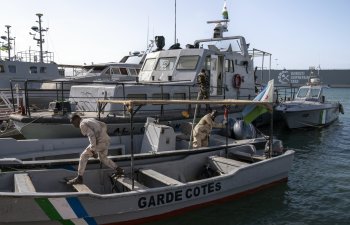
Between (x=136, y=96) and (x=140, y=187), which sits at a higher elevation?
(x=136, y=96)

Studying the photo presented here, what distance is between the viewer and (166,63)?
13711mm

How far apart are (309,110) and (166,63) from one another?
30.8 feet

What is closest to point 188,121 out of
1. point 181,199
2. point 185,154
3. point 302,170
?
point 185,154

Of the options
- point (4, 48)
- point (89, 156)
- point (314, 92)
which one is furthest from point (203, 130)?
point (4, 48)

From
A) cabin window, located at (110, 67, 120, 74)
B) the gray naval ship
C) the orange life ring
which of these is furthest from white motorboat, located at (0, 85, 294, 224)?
the gray naval ship

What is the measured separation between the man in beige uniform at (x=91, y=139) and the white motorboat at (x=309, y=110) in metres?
13.3

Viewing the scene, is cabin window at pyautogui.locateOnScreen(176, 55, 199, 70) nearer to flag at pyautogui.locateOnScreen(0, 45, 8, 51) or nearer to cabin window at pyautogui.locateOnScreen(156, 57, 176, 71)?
cabin window at pyautogui.locateOnScreen(156, 57, 176, 71)

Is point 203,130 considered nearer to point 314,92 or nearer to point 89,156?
point 89,156

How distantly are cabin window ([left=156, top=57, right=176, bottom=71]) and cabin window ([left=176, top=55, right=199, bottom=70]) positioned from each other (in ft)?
0.98

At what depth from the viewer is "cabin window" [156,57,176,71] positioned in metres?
13.5

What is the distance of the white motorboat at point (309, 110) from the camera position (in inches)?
734

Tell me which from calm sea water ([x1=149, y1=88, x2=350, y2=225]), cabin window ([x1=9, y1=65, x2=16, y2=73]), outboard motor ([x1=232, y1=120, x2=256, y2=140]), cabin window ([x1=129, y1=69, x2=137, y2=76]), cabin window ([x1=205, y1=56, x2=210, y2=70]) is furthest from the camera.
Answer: cabin window ([x1=9, y1=65, x2=16, y2=73])

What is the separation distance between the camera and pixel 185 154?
28.9 feet

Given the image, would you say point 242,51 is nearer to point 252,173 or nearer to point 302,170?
point 302,170
